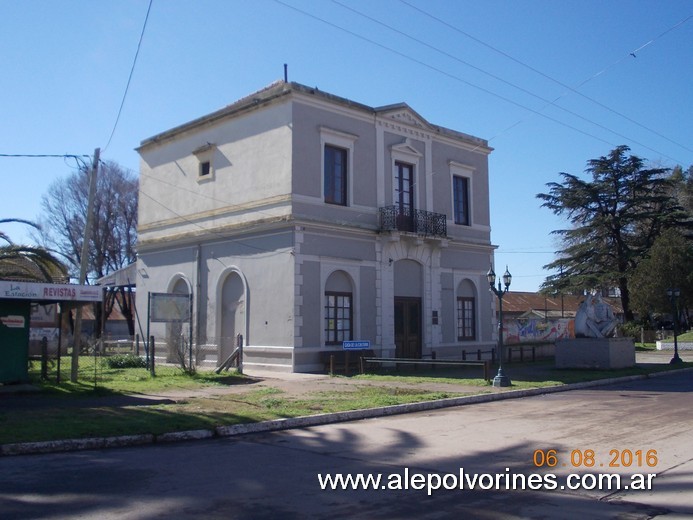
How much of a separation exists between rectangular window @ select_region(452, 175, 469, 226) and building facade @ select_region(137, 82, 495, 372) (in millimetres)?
78

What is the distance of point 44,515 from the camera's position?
6.26 m

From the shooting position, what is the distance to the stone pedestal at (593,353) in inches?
974

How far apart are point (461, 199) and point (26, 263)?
60.1 feet

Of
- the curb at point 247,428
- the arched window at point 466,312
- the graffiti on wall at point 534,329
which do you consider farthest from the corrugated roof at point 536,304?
the curb at point 247,428

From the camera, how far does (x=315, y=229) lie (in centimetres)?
2392

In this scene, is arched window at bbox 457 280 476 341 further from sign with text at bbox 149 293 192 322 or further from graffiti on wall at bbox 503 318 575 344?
sign with text at bbox 149 293 192 322

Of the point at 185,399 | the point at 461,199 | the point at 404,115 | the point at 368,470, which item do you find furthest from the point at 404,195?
the point at 368,470

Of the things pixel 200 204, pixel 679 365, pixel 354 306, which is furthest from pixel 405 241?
pixel 679 365

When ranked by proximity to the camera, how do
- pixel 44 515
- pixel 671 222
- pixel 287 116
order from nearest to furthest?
1. pixel 44 515
2. pixel 287 116
3. pixel 671 222

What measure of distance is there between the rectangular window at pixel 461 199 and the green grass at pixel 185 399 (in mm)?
8746

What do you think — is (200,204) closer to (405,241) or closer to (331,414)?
(405,241)

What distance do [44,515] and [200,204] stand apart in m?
22.2

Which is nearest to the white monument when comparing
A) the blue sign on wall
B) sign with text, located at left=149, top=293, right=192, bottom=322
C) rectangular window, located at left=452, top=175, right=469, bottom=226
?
rectangular window, located at left=452, top=175, right=469, bottom=226

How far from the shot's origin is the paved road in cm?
652
